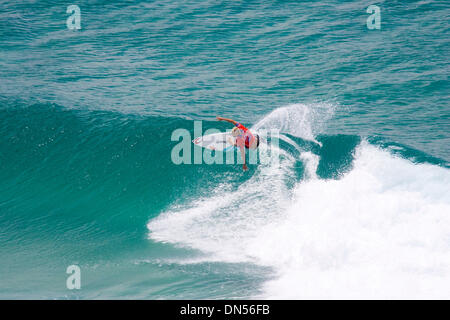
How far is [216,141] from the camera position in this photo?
2067 cm

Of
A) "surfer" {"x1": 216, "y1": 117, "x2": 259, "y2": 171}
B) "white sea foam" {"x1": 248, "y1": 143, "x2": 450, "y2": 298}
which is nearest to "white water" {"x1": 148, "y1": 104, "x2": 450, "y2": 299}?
"white sea foam" {"x1": 248, "y1": 143, "x2": 450, "y2": 298}

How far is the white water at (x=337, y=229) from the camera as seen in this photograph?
15344mm

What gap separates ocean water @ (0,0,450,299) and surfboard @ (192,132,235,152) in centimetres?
81

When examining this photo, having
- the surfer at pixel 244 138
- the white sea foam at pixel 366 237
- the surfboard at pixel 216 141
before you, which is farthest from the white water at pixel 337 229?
the surfer at pixel 244 138

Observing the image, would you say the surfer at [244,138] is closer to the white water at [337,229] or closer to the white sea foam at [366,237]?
the white water at [337,229]

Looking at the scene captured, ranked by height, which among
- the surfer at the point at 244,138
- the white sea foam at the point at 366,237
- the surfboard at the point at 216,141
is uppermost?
the surfboard at the point at 216,141

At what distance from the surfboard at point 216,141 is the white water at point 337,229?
1.40 metres

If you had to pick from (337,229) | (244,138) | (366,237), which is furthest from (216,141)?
(366,237)

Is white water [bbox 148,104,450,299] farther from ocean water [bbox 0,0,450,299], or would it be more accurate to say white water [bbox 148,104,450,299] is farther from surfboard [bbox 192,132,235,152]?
surfboard [bbox 192,132,235,152]

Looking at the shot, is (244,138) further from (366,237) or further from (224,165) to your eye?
(366,237)

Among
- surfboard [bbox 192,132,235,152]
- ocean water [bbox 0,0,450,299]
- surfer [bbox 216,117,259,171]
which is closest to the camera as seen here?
ocean water [bbox 0,0,450,299]

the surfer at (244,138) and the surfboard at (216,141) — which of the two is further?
the surfboard at (216,141)

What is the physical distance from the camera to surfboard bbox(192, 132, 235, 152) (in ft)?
66.3

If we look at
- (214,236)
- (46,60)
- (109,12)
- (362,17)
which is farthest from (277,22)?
(214,236)
